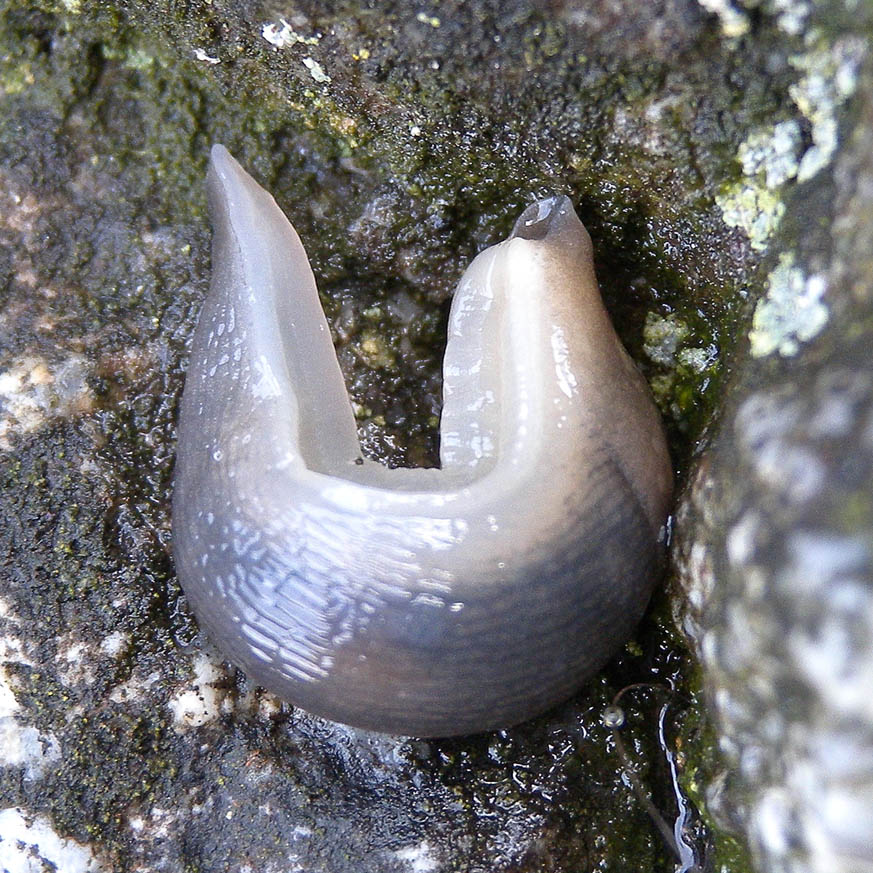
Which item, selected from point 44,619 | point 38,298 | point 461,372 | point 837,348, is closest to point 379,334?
point 461,372

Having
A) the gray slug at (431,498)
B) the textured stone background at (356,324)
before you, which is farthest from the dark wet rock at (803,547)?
the gray slug at (431,498)

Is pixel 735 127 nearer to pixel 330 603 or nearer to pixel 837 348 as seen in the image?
pixel 837 348

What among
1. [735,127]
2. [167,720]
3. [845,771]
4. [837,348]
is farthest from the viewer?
A: [167,720]

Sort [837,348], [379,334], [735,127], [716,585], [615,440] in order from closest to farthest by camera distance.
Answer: [837,348] → [716,585] → [735,127] → [615,440] → [379,334]

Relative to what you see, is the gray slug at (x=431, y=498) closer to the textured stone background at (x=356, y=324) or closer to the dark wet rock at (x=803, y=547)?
the textured stone background at (x=356, y=324)

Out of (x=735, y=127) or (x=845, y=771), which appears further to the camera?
(x=735, y=127)

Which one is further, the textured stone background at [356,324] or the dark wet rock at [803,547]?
the textured stone background at [356,324]

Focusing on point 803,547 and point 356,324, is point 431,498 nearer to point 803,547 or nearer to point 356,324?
point 356,324
